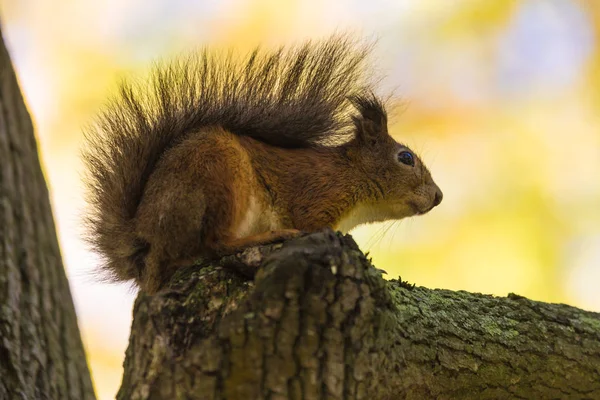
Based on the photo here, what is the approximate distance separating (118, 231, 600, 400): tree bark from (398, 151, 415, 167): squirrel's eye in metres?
1.38

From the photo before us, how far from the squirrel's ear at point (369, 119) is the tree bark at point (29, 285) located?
208cm

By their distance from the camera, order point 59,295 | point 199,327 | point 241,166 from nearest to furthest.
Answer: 1. point 59,295
2. point 199,327
3. point 241,166

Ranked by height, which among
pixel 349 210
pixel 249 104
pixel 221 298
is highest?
pixel 249 104

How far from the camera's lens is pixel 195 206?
8.09 ft

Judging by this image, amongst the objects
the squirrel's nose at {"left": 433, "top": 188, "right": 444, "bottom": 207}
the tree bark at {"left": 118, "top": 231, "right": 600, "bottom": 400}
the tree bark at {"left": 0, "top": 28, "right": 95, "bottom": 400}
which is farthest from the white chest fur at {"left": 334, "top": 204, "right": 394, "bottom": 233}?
the tree bark at {"left": 0, "top": 28, "right": 95, "bottom": 400}

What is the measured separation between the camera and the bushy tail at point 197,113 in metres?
2.68

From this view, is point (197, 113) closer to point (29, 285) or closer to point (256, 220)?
point (256, 220)

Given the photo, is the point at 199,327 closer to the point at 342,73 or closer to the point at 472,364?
the point at 472,364

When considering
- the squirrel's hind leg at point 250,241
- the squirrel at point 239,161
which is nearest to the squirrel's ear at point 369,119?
the squirrel at point 239,161

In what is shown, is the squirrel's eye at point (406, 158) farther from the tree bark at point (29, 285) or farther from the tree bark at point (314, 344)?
the tree bark at point (29, 285)

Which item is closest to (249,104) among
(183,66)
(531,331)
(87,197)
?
(183,66)

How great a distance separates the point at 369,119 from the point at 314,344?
194 centimetres

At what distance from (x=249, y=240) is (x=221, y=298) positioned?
0.52 meters

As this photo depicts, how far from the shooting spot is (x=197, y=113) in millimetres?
2863
